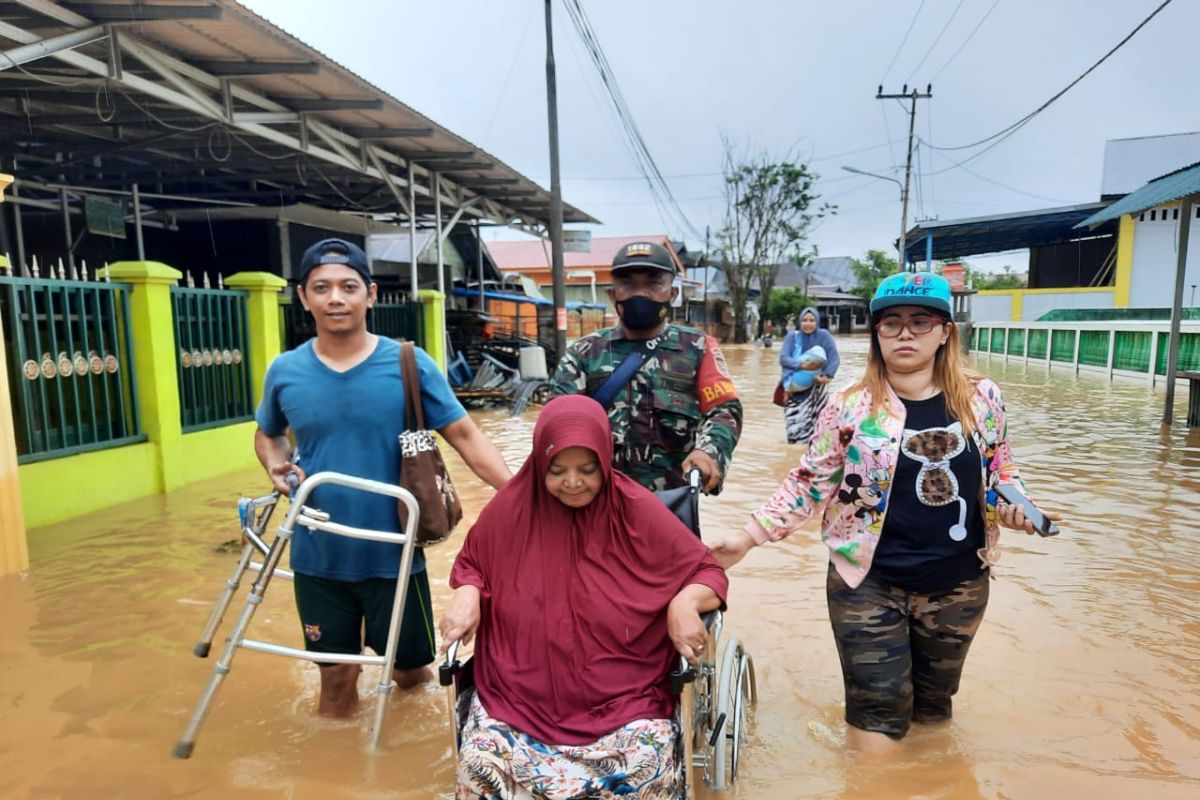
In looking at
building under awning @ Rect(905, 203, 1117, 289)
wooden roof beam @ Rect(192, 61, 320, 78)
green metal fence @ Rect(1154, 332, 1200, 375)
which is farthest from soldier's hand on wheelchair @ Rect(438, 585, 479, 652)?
building under awning @ Rect(905, 203, 1117, 289)

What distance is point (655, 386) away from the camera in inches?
112

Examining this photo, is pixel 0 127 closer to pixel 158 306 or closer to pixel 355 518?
pixel 158 306

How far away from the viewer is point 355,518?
2600 millimetres

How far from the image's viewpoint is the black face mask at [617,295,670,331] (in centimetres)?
286

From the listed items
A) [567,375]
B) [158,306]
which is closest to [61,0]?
[158,306]

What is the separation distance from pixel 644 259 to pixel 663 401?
1.70 feet

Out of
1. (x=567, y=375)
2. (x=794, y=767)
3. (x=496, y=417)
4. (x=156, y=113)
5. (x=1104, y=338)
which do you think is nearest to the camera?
(x=794, y=767)

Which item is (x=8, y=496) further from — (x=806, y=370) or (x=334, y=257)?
(x=806, y=370)

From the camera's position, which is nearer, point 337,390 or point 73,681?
point 337,390

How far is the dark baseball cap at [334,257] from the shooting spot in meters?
2.58

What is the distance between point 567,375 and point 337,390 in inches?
32.5

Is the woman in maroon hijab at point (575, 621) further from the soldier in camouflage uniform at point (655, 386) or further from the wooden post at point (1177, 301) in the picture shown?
the wooden post at point (1177, 301)

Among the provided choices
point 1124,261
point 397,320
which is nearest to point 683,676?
point 397,320

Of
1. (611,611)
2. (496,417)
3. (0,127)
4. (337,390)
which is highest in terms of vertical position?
(0,127)
